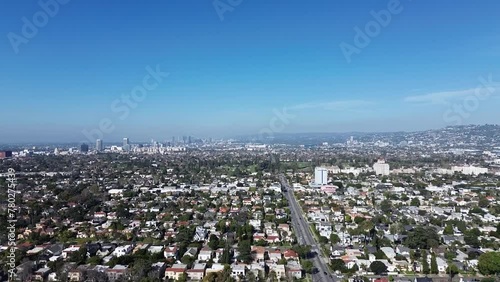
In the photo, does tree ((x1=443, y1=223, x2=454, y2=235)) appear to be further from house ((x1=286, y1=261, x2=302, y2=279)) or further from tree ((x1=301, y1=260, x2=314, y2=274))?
house ((x1=286, y1=261, x2=302, y2=279))

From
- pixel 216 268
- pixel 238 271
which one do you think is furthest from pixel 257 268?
pixel 216 268

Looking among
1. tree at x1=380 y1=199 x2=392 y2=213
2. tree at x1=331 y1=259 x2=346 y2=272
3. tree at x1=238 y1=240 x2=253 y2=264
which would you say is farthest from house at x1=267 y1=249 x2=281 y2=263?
tree at x1=380 y1=199 x2=392 y2=213

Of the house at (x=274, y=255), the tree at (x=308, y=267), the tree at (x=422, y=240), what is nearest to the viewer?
the tree at (x=308, y=267)

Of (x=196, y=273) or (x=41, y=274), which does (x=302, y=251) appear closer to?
(x=196, y=273)

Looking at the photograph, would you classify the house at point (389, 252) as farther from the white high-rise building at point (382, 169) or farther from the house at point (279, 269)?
the white high-rise building at point (382, 169)

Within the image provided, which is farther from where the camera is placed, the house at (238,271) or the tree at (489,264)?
the house at (238,271)

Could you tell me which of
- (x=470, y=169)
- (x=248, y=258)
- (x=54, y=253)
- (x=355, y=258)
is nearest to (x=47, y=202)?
(x=54, y=253)

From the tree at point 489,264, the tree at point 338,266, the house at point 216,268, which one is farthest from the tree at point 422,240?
the house at point 216,268
